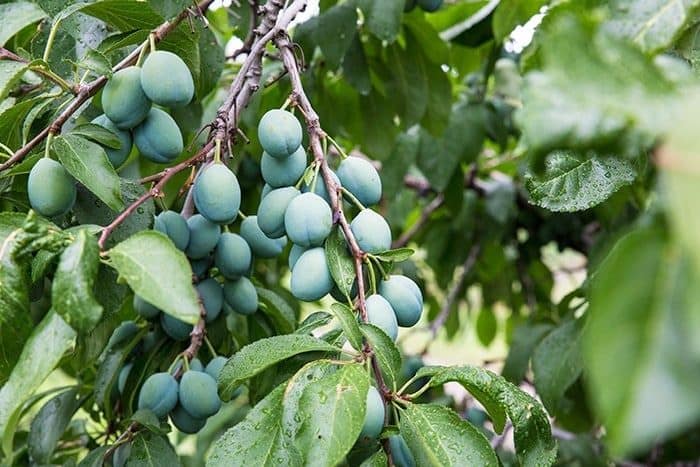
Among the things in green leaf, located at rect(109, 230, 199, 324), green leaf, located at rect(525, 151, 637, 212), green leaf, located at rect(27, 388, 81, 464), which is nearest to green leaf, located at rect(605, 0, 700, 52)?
green leaf, located at rect(525, 151, 637, 212)

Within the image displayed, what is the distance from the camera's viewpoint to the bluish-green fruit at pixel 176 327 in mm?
1013

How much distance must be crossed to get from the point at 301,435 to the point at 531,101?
361 millimetres

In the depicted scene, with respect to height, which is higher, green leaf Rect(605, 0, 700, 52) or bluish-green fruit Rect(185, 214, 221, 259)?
green leaf Rect(605, 0, 700, 52)

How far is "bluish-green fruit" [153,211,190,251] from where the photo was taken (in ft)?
3.02

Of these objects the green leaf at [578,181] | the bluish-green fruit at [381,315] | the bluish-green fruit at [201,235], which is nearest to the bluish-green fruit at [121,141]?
the bluish-green fruit at [201,235]

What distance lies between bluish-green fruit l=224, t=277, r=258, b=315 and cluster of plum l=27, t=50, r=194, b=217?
0.64 feet

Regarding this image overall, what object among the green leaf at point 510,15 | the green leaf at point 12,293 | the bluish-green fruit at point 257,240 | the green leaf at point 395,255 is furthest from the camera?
the green leaf at point 510,15

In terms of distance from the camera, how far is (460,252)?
211 centimetres

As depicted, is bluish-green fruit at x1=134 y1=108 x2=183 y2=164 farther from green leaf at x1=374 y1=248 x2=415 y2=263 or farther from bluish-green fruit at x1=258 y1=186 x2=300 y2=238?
green leaf at x1=374 y1=248 x2=415 y2=263

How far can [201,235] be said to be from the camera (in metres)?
0.95

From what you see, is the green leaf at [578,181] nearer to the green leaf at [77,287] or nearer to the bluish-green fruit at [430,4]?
the green leaf at [77,287]

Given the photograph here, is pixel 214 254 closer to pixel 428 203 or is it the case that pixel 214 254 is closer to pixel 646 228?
pixel 646 228

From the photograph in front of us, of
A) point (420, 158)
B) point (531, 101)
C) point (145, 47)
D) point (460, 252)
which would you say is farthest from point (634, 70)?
point (460, 252)

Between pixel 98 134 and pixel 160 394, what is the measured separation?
12.6 inches
